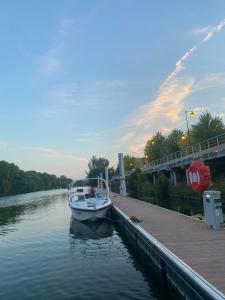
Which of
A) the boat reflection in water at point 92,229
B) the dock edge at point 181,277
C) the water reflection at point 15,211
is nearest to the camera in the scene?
the dock edge at point 181,277

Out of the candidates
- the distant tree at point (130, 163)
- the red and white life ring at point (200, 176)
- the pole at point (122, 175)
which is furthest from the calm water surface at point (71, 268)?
the distant tree at point (130, 163)

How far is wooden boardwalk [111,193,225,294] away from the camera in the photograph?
10055mm

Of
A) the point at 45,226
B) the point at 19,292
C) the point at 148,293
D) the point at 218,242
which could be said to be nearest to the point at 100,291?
the point at 148,293

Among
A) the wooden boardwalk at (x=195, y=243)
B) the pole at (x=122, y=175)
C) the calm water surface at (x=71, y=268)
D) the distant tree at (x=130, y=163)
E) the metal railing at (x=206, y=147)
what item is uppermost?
the distant tree at (x=130, y=163)

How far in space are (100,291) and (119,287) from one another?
2.25 feet

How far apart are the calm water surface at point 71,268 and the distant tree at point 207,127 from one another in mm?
46831

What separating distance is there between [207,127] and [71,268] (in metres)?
57.0

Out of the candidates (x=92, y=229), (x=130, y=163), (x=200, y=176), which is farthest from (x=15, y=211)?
(x=130, y=163)

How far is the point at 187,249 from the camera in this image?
12859 mm

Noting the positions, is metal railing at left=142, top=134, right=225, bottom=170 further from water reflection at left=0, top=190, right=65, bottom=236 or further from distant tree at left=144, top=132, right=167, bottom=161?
distant tree at left=144, top=132, right=167, bottom=161

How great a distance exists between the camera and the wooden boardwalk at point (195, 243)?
10.1 meters

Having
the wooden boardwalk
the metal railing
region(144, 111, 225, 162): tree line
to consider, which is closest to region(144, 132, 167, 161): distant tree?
region(144, 111, 225, 162): tree line

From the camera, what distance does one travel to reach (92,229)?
26.9 metres

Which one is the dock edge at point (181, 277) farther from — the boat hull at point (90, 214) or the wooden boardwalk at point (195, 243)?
the boat hull at point (90, 214)
